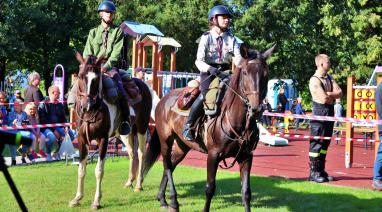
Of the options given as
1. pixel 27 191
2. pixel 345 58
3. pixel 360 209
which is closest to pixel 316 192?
pixel 360 209

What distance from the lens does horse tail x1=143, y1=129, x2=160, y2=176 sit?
9305 millimetres

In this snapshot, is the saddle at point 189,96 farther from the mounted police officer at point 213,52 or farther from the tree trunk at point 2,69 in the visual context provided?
the tree trunk at point 2,69

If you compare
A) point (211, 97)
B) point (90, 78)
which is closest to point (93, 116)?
point (90, 78)

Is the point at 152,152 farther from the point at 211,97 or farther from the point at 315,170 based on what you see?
the point at 315,170

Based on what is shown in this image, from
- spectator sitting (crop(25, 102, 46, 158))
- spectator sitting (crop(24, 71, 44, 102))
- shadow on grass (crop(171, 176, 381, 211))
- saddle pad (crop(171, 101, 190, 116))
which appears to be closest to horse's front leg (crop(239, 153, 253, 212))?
shadow on grass (crop(171, 176, 381, 211))

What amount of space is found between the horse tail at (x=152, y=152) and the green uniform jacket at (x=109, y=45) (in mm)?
1511

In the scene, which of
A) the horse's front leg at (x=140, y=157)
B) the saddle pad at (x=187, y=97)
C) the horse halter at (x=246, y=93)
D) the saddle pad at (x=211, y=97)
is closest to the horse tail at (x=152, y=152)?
the horse's front leg at (x=140, y=157)

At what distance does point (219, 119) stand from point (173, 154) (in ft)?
6.68

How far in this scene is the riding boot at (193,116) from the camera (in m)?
7.54

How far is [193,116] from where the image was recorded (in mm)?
7594

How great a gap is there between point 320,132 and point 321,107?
517mm

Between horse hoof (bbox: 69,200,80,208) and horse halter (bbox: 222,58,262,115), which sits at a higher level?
horse halter (bbox: 222,58,262,115)

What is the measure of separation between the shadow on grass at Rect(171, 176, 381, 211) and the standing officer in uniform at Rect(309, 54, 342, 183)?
1.77 feet

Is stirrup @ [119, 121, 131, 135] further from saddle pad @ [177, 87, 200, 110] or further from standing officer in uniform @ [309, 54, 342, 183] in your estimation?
standing officer in uniform @ [309, 54, 342, 183]
